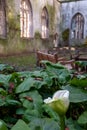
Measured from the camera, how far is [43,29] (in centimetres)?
1798

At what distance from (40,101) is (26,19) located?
587 inches

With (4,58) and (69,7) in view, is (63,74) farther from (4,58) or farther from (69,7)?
(69,7)

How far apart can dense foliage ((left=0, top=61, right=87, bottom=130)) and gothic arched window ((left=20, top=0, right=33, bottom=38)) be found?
14.1 meters

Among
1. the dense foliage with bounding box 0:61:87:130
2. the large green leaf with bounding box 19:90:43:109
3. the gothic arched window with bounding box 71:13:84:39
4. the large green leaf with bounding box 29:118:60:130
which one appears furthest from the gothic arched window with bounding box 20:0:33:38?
the large green leaf with bounding box 29:118:60:130

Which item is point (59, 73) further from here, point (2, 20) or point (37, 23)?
point (37, 23)

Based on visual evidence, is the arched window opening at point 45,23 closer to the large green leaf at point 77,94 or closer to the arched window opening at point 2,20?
the arched window opening at point 2,20

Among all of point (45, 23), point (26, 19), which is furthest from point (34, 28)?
point (45, 23)

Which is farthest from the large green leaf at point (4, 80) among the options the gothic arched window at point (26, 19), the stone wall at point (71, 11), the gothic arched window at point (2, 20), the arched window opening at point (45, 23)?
the stone wall at point (71, 11)

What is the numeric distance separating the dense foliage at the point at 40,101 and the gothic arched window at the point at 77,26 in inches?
737

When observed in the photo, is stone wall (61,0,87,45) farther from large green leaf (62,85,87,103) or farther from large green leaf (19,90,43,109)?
large green leaf (62,85,87,103)

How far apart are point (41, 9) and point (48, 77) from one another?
16.1 m

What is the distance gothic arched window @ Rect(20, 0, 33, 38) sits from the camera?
50.9ft

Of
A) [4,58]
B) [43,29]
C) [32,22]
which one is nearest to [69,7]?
[43,29]

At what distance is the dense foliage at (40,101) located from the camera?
108 cm
